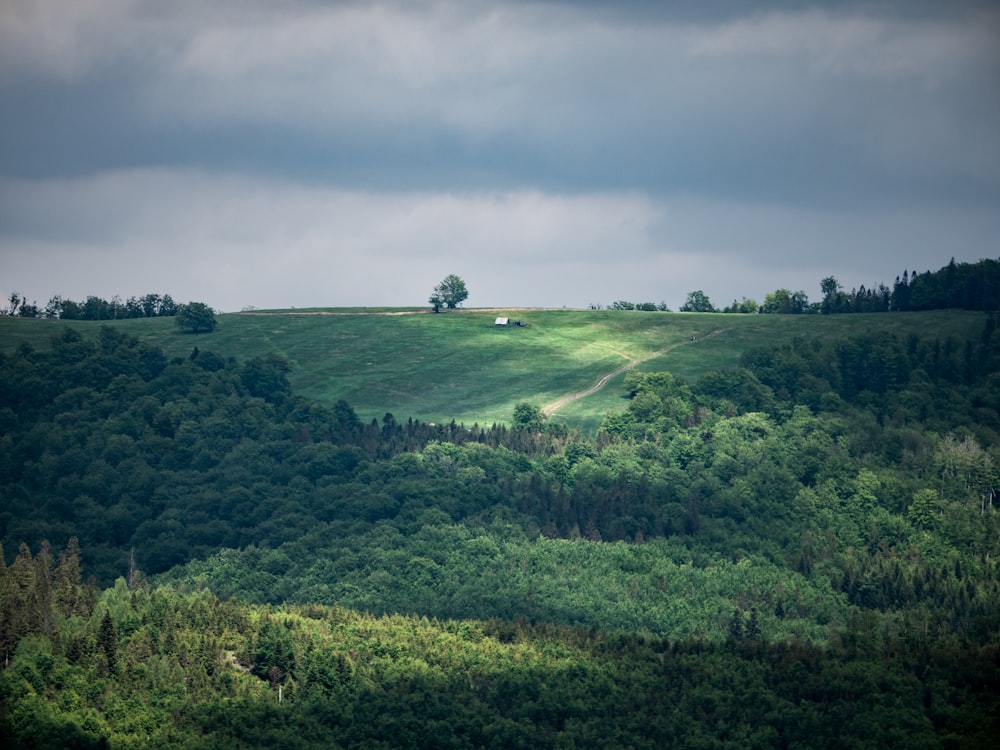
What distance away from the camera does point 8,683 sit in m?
194

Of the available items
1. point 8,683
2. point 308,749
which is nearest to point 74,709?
point 8,683

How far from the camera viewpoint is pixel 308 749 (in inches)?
7756

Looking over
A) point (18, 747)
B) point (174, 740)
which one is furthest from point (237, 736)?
point (18, 747)

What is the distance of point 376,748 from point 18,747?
1451 inches

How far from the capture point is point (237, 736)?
199 meters

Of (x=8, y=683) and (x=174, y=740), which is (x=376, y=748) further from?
(x=8, y=683)

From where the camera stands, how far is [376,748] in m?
199

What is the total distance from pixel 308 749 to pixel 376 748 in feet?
23.8

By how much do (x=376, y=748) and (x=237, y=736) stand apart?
14872 millimetres

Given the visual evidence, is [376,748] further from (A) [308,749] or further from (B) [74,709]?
(B) [74,709]

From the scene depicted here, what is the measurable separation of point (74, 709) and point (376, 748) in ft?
105

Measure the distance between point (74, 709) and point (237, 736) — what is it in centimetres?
1726

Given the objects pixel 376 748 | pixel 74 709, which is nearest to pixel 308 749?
pixel 376 748

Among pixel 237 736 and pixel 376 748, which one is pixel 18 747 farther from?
pixel 376 748
